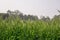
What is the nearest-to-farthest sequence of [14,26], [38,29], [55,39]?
[55,39] → [38,29] → [14,26]

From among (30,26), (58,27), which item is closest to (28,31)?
(30,26)

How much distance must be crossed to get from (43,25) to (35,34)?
460mm

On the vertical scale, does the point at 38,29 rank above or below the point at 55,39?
above

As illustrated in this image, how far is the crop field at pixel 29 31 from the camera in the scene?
463cm

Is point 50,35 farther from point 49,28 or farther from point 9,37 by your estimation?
point 9,37

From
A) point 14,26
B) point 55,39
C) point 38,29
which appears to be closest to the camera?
point 55,39

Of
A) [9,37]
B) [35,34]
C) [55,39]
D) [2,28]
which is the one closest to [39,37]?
[35,34]

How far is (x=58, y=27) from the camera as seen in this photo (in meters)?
4.71

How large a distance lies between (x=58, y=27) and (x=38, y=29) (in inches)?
24.1

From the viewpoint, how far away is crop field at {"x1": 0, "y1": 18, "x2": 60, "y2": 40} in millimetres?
4633

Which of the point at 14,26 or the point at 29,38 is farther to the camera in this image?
the point at 14,26

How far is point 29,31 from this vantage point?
490 centimetres

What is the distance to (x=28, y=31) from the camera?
491cm

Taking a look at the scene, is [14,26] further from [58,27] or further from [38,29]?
[58,27]
